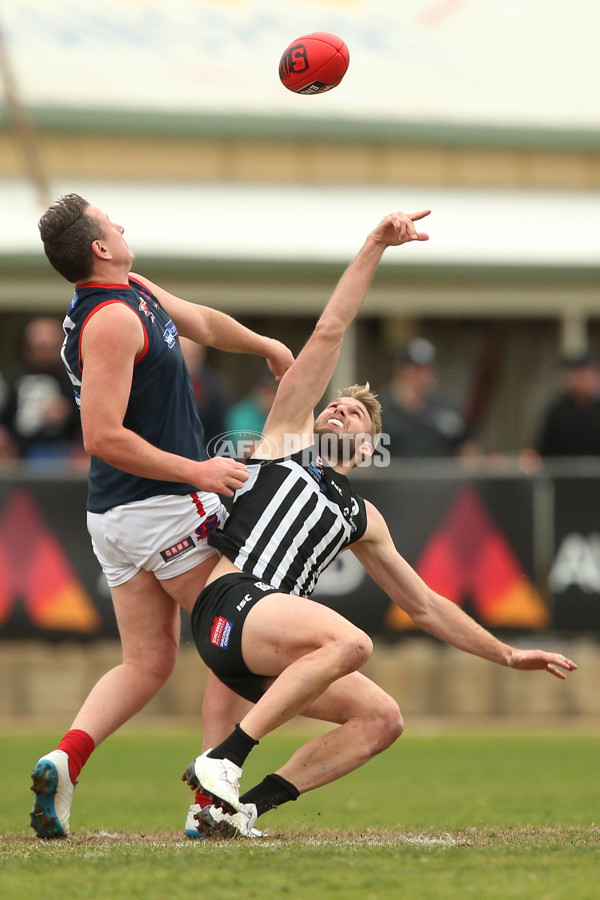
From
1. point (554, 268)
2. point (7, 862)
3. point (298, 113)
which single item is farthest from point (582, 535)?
point (7, 862)

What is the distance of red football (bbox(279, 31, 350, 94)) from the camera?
648 centimetres

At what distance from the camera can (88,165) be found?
46.9ft

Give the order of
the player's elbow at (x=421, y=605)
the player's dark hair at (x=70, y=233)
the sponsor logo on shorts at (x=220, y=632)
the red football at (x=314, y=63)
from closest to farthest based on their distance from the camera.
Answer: the sponsor logo on shorts at (x=220, y=632) → the player's dark hair at (x=70, y=233) → the player's elbow at (x=421, y=605) → the red football at (x=314, y=63)

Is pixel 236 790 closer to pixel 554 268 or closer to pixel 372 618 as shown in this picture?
pixel 372 618

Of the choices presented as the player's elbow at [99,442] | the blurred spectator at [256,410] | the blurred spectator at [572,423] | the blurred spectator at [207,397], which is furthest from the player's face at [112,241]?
the blurred spectator at [572,423]

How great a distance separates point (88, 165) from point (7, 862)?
10.3 m

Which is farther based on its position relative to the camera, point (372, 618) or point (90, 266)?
point (372, 618)

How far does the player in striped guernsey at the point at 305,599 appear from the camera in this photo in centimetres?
527

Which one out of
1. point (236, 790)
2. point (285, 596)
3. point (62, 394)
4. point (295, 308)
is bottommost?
point (236, 790)

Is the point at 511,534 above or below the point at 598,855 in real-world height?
above

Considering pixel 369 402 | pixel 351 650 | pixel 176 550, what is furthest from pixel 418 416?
pixel 351 650

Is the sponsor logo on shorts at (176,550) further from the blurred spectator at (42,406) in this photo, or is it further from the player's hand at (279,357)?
the blurred spectator at (42,406)

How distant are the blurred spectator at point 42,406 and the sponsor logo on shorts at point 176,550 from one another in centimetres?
557

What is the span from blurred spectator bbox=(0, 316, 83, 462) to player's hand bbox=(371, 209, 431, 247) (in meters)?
5.64
